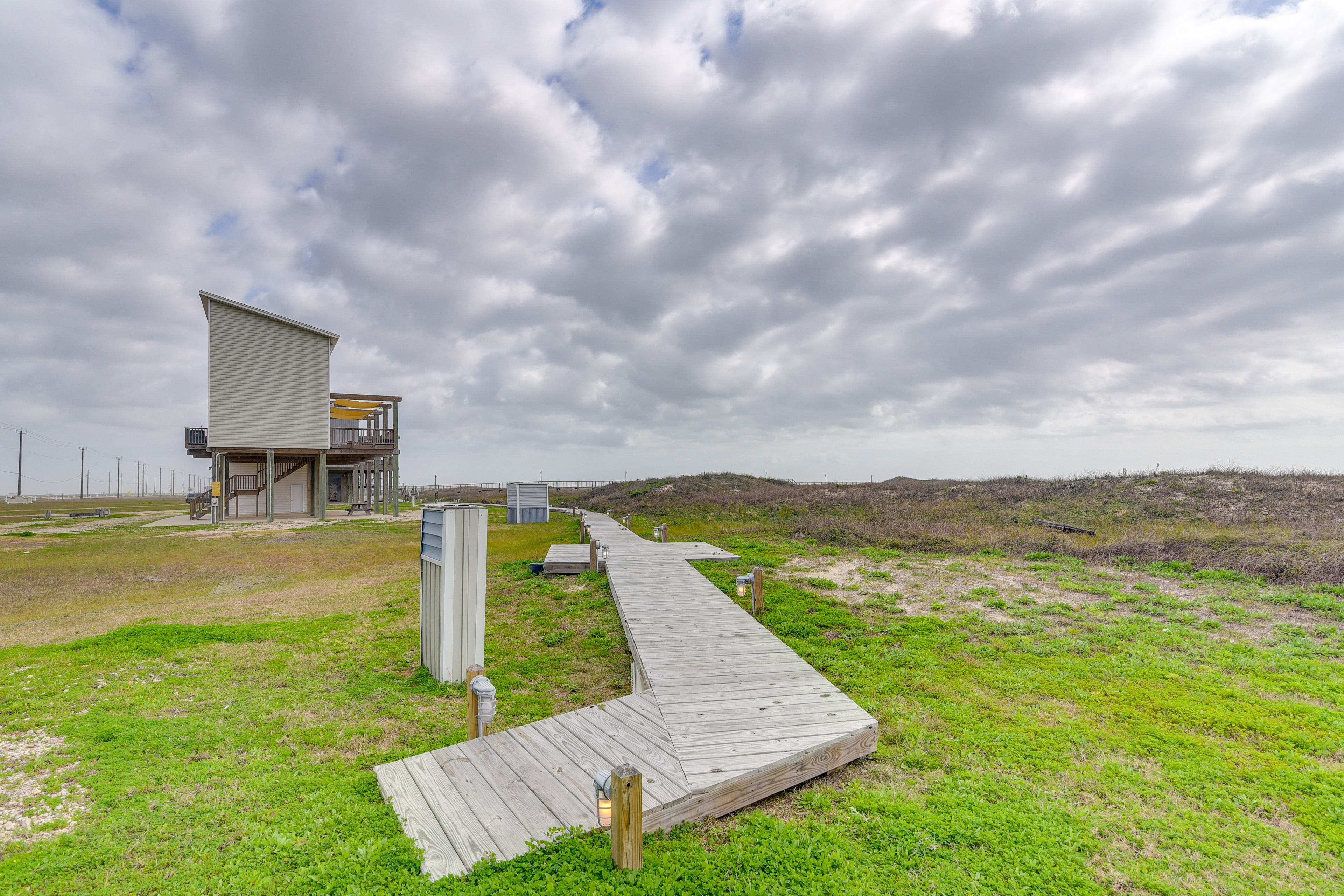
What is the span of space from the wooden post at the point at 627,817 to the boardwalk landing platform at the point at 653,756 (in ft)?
0.48

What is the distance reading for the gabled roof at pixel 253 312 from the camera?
2389cm

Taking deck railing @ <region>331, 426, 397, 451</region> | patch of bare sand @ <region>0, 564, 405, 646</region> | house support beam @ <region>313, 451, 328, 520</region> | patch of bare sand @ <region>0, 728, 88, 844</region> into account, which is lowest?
patch of bare sand @ <region>0, 564, 405, 646</region>

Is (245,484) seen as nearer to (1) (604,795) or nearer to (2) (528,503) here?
(2) (528,503)

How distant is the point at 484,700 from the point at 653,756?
1.39 m

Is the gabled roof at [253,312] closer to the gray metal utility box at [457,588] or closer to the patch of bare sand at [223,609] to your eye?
the patch of bare sand at [223,609]

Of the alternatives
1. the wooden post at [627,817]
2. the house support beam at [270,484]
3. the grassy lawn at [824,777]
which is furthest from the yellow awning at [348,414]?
the wooden post at [627,817]

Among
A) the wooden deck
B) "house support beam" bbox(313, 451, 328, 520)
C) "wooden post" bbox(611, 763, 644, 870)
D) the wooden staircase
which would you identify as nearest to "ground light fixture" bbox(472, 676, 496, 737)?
"wooden post" bbox(611, 763, 644, 870)

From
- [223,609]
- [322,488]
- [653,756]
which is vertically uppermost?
[322,488]

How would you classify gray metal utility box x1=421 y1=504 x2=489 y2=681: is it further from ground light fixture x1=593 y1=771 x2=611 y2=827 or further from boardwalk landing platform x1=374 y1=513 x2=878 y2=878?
ground light fixture x1=593 y1=771 x2=611 y2=827

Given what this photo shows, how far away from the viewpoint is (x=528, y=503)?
Answer: 85.9 ft

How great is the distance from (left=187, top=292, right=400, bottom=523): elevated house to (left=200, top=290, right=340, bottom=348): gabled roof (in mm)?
43

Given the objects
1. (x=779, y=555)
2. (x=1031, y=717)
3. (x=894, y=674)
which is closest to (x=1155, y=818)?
(x=1031, y=717)

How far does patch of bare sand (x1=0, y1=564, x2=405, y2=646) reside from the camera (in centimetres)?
802

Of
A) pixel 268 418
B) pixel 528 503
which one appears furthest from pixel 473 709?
pixel 268 418
